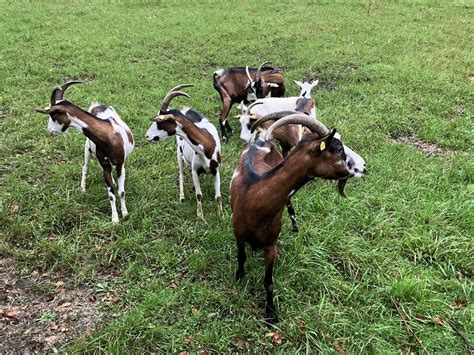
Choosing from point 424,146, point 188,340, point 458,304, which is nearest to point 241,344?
point 188,340

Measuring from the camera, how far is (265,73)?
24.0 ft

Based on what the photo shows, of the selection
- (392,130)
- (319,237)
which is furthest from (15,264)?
(392,130)

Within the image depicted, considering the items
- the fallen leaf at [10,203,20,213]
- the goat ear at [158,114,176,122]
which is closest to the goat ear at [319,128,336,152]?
the goat ear at [158,114,176,122]

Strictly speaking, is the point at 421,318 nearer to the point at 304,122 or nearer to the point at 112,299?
the point at 304,122

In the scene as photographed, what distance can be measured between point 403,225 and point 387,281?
3.07 feet

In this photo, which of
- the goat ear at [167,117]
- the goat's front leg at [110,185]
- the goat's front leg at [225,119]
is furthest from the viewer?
the goat's front leg at [225,119]

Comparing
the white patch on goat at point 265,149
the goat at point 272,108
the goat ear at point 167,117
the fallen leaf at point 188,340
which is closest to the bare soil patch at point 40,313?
the fallen leaf at point 188,340

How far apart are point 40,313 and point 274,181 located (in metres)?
2.22

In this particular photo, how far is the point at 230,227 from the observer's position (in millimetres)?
4703

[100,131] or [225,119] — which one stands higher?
[100,131]

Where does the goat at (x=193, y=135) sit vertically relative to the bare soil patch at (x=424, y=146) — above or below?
above

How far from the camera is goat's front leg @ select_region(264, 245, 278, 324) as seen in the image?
11.8ft

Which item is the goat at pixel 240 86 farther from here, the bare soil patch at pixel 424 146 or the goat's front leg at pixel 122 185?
the goat's front leg at pixel 122 185

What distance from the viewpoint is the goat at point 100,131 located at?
4.60m
